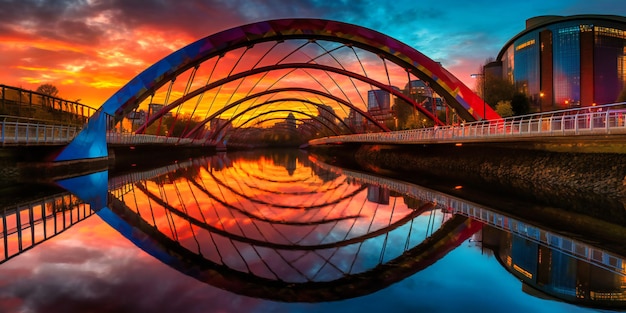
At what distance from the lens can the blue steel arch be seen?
37.4m

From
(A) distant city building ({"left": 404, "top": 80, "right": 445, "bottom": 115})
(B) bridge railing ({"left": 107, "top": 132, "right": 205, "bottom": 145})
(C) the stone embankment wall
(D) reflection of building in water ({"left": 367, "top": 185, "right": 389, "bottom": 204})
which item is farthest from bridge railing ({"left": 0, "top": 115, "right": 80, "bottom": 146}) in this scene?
(A) distant city building ({"left": 404, "top": 80, "right": 445, "bottom": 115})

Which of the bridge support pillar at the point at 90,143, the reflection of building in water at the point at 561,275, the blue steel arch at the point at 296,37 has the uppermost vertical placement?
the blue steel arch at the point at 296,37

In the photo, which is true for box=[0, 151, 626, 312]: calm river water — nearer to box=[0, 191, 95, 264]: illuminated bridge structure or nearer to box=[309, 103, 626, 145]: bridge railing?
box=[0, 191, 95, 264]: illuminated bridge structure

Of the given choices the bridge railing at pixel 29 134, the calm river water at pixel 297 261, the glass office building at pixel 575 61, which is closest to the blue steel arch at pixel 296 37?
the bridge railing at pixel 29 134

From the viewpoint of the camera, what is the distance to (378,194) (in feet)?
62.8

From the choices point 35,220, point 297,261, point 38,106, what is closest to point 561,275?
point 297,261

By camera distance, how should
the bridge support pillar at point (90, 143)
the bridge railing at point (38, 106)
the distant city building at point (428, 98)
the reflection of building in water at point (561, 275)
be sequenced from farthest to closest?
the distant city building at point (428, 98), the bridge support pillar at point (90, 143), the bridge railing at point (38, 106), the reflection of building in water at point (561, 275)

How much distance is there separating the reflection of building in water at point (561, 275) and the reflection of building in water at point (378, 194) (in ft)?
26.3

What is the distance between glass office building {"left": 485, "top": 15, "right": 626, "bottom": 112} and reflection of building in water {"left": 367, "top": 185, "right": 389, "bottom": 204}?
207 feet

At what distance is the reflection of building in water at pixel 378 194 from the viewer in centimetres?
1716

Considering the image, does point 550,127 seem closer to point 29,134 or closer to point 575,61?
point 29,134

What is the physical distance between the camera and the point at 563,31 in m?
76.4

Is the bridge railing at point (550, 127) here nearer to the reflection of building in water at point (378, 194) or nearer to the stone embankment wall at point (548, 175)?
the stone embankment wall at point (548, 175)

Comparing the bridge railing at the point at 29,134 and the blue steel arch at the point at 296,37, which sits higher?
the blue steel arch at the point at 296,37
